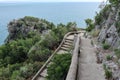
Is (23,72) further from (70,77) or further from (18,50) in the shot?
(18,50)

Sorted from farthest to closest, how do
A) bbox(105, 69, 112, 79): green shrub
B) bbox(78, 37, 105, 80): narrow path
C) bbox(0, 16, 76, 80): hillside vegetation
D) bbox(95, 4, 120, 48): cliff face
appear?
bbox(0, 16, 76, 80): hillside vegetation, bbox(95, 4, 120, 48): cliff face, bbox(78, 37, 105, 80): narrow path, bbox(105, 69, 112, 79): green shrub

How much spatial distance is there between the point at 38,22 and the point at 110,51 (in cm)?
2656

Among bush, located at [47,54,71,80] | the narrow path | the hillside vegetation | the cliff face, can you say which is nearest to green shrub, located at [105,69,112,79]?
the narrow path

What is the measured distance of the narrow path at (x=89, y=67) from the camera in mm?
9538

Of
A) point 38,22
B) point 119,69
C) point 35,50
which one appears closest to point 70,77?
point 119,69

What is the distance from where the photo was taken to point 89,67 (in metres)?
10.8

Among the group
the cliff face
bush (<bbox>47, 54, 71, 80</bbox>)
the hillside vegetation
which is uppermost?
the cliff face

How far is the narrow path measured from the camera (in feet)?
31.3

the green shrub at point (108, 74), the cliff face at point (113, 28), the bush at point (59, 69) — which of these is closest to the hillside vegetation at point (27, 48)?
the bush at point (59, 69)

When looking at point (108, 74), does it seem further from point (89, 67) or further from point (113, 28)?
point (113, 28)

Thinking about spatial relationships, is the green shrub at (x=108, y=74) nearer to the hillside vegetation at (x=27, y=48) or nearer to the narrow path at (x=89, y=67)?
the narrow path at (x=89, y=67)

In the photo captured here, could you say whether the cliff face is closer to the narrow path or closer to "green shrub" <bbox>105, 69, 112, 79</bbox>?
the narrow path

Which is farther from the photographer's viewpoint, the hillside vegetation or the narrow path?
the hillside vegetation

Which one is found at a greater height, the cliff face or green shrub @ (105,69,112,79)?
the cliff face
